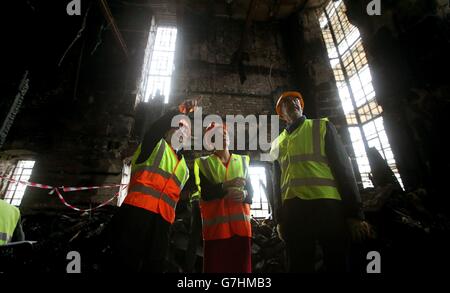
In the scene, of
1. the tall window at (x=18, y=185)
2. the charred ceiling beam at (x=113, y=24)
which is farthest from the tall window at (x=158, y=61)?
the tall window at (x=18, y=185)

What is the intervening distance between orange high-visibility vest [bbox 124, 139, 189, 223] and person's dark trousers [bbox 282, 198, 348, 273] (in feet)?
3.57

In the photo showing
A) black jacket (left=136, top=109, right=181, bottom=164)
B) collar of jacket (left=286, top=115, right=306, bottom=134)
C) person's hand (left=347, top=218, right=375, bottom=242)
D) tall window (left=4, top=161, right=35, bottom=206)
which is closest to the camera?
person's hand (left=347, top=218, right=375, bottom=242)

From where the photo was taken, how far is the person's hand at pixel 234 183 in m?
2.46

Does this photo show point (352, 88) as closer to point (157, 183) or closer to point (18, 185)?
point (157, 183)

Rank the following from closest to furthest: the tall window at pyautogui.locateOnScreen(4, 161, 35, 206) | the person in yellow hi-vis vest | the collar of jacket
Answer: the collar of jacket
the person in yellow hi-vis vest
the tall window at pyautogui.locateOnScreen(4, 161, 35, 206)

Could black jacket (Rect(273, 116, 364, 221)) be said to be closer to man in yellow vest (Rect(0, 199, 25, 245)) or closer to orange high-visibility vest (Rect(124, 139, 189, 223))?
orange high-visibility vest (Rect(124, 139, 189, 223))

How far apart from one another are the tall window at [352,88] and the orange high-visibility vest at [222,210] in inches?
224

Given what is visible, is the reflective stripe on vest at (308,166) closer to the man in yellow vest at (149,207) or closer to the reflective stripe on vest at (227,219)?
the reflective stripe on vest at (227,219)

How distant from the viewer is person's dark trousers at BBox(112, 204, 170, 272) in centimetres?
168

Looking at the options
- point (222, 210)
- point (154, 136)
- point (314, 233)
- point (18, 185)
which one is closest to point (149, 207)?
point (154, 136)

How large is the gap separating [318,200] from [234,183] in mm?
999

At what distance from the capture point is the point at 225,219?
2.41 metres

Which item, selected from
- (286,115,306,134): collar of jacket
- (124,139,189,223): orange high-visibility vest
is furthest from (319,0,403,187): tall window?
(124,139,189,223): orange high-visibility vest

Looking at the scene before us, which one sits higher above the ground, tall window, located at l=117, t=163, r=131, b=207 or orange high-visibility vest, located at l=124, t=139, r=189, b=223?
tall window, located at l=117, t=163, r=131, b=207
